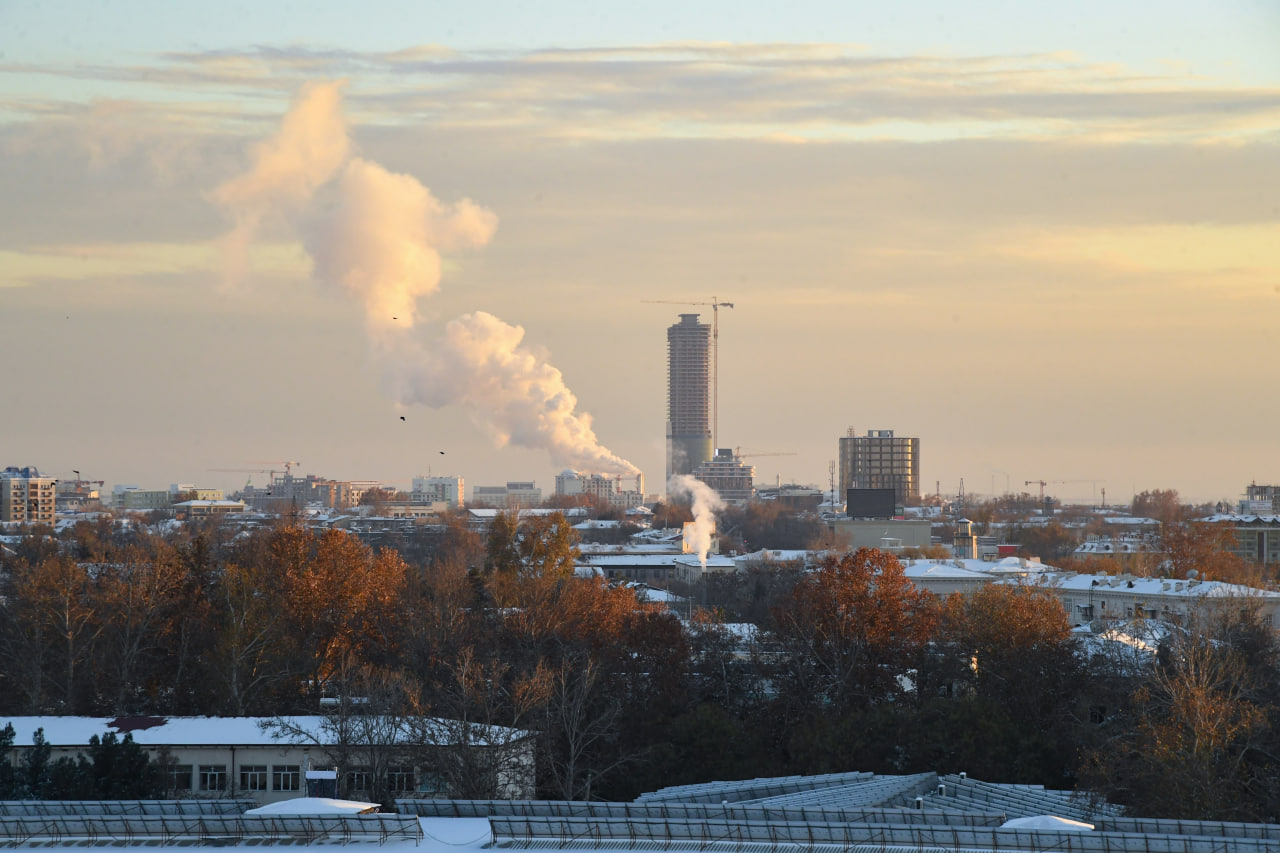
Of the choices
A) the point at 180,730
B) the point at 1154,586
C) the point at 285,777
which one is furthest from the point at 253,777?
the point at 1154,586

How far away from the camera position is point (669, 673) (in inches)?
1668

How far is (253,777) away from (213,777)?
3.09 feet

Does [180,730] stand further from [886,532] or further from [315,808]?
[886,532]

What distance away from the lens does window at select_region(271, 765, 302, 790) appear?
115 ft

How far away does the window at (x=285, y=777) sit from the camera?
3500cm

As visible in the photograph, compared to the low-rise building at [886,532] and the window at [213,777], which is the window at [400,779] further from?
the low-rise building at [886,532]

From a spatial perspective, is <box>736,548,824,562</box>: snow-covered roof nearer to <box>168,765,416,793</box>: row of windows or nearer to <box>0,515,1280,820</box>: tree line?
<box>0,515,1280,820</box>: tree line

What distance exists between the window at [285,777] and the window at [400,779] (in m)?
2.54

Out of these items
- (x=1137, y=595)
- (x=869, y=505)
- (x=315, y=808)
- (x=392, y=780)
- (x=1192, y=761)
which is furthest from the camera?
(x=869, y=505)

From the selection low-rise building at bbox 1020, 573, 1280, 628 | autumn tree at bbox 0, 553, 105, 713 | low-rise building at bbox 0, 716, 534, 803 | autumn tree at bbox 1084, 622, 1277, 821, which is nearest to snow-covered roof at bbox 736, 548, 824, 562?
low-rise building at bbox 1020, 573, 1280, 628

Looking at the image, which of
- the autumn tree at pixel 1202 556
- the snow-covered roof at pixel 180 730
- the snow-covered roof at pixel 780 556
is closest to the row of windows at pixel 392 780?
the snow-covered roof at pixel 180 730

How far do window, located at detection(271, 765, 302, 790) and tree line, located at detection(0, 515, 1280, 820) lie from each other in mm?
2422

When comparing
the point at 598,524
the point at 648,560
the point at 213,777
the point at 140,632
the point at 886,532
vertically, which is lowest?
the point at 213,777

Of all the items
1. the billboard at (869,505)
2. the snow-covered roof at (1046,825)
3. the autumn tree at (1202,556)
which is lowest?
the snow-covered roof at (1046,825)
